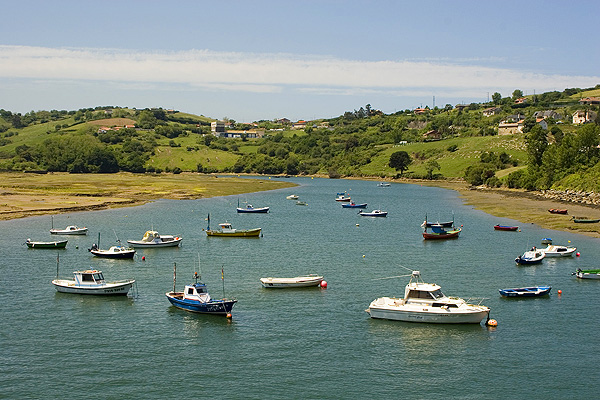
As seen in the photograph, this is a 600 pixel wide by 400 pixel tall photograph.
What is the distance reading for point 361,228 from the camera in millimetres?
112125

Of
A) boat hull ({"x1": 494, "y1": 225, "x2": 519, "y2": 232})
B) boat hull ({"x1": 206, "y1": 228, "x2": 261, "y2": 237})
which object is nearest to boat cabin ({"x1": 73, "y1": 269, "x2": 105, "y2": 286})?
boat hull ({"x1": 206, "y1": 228, "x2": 261, "y2": 237})

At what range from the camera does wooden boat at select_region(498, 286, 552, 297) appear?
60219 millimetres

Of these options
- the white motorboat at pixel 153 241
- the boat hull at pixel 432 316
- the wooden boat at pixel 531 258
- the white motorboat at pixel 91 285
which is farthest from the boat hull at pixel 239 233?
the boat hull at pixel 432 316

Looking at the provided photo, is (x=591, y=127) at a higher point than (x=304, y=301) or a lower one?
higher

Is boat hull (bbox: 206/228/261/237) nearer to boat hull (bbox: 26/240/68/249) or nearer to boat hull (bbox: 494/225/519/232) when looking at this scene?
boat hull (bbox: 26/240/68/249)

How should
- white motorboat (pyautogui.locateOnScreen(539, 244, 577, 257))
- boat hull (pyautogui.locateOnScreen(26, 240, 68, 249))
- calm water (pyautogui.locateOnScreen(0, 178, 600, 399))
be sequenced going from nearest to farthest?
calm water (pyautogui.locateOnScreen(0, 178, 600, 399)) → white motorboat (pyautogui.locateOnScreen(539, 244, 577, 257)) → boat hull (pyautogui.locateOnScreen(26, 240, 68, 249))

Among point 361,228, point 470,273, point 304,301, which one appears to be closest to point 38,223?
point 361,228

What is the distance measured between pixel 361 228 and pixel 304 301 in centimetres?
5455

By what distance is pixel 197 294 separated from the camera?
54250 mm

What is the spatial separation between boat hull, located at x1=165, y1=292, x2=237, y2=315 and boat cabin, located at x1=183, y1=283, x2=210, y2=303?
1.25 feet

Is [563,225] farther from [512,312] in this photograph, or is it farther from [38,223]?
[38,223]

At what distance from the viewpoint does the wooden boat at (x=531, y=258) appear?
7631 centimetres

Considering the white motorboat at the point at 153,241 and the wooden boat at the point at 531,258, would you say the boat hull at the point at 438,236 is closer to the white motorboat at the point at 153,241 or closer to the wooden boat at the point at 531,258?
the wooden boat at the point at 531,258

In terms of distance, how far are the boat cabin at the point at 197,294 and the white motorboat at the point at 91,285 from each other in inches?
305
